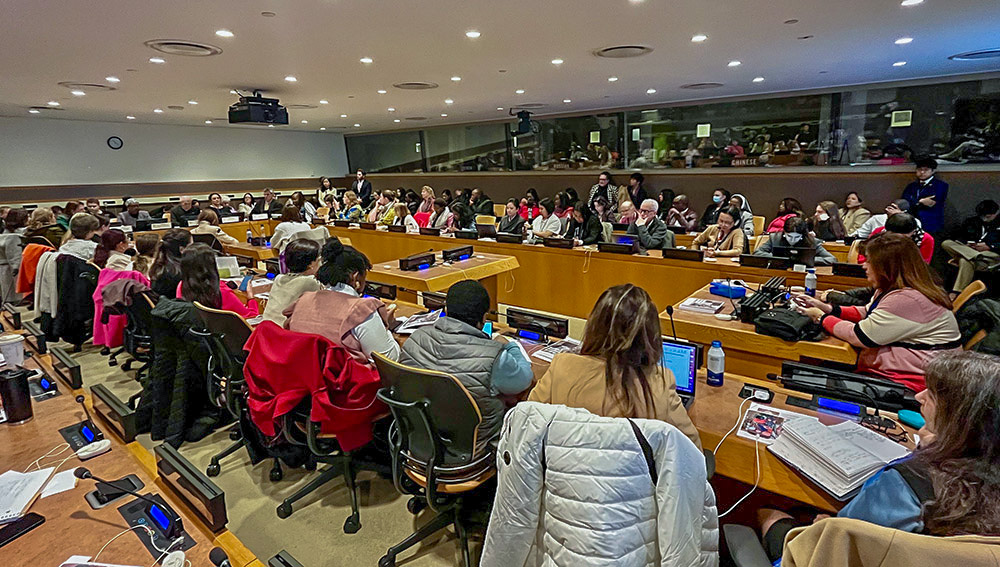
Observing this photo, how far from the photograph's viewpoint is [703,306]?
3127 millimetres

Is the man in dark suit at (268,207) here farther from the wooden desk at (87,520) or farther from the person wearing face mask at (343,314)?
the wooden desk at (87,520)

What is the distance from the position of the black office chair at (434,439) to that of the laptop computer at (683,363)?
2.51 ft

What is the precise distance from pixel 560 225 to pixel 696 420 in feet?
16.5

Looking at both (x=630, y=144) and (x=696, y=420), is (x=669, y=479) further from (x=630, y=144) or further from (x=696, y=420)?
(x=630, y=144)

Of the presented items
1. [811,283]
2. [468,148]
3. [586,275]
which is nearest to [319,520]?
[811,283]

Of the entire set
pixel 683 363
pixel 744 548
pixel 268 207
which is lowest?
pixel 744 548

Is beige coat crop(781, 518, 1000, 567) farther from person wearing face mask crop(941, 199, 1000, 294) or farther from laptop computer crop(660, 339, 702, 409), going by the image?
person wearing face mask crop(941, 199, 1000, 294)

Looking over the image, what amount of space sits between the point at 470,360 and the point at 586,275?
342 centimetres

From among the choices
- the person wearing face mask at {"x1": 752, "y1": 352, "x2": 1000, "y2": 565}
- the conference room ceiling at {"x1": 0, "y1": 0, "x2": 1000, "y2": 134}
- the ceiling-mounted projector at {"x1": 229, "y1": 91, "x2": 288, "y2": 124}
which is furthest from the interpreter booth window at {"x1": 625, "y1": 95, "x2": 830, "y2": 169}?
the person wearing face mask at {"x1": 752, "y1": 352, "x2": 1000, "y2": 565}

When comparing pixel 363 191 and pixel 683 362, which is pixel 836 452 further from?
pixel 363 191

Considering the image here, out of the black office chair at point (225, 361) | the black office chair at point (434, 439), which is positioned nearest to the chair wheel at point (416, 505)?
the black office chair at point (434, 439)

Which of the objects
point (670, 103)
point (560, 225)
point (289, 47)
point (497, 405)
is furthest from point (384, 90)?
point (497, 405)

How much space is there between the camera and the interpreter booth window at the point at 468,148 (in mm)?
11680

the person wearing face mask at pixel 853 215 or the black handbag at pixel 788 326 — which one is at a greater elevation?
the person wearing face mask at pixel 853 215
